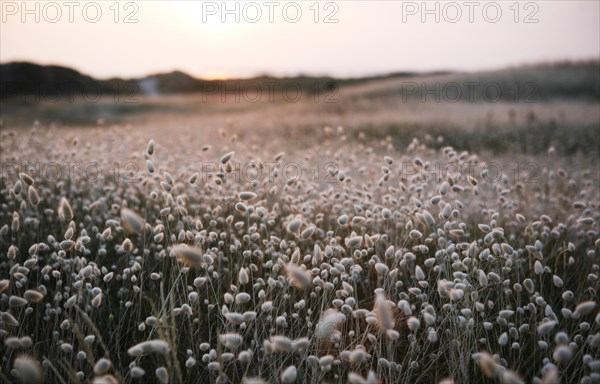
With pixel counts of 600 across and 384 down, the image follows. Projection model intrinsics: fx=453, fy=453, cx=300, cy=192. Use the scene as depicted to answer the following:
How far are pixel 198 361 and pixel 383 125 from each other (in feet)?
52.7

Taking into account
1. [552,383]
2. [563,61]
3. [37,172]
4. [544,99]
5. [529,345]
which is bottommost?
[529,345]

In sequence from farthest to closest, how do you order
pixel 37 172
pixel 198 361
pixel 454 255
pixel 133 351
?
pixel 37 172 → pixel 454 255 → pixel 198 361 → pixel 133 351

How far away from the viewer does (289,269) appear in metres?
1.86

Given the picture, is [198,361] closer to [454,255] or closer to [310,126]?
[454,255]

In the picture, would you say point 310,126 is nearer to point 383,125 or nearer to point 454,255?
point 383,125

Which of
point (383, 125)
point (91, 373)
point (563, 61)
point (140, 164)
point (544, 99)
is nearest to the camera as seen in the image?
point (91, 373)

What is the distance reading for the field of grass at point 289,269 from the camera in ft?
8.49

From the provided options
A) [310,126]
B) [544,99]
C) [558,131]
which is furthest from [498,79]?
[310,126]

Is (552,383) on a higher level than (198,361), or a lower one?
higher

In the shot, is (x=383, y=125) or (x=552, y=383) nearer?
(x=552, y=383)

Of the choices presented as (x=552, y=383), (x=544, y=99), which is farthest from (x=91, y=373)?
(x=544, y=99)

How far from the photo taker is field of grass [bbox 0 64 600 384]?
2.59 m

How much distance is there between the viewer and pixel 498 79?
99.7ft

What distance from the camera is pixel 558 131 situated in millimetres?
16828
